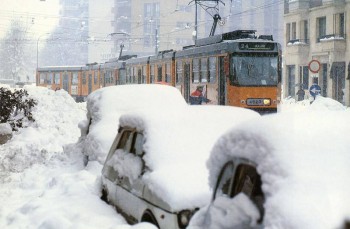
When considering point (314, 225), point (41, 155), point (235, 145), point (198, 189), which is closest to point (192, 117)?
point (198, 189)

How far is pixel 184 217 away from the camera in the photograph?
5535 mm

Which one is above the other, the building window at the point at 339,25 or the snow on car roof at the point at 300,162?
the building window at the point at 339,25

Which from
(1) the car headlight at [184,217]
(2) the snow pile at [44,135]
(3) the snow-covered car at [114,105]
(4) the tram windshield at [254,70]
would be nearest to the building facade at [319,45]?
(4) the tram windshield at [254,70]

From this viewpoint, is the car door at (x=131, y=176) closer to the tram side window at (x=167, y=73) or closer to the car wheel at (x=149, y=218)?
the car wheel at (x=149, y=218)

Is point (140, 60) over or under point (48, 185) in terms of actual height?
over

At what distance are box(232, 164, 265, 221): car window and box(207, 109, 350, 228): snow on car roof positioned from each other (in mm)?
128

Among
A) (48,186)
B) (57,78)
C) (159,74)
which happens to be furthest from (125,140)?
(57,78)

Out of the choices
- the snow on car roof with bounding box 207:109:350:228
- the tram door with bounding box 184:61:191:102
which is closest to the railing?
the tram door with bounding box 184:61:191:102

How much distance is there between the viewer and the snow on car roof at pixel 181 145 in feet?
18.8

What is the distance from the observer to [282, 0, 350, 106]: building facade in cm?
4378

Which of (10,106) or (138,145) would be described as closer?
(138,145)

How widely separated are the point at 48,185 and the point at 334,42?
3681 centimetres

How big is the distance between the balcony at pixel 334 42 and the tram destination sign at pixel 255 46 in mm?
24156

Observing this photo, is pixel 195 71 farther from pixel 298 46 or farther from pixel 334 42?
pixel 298 46
